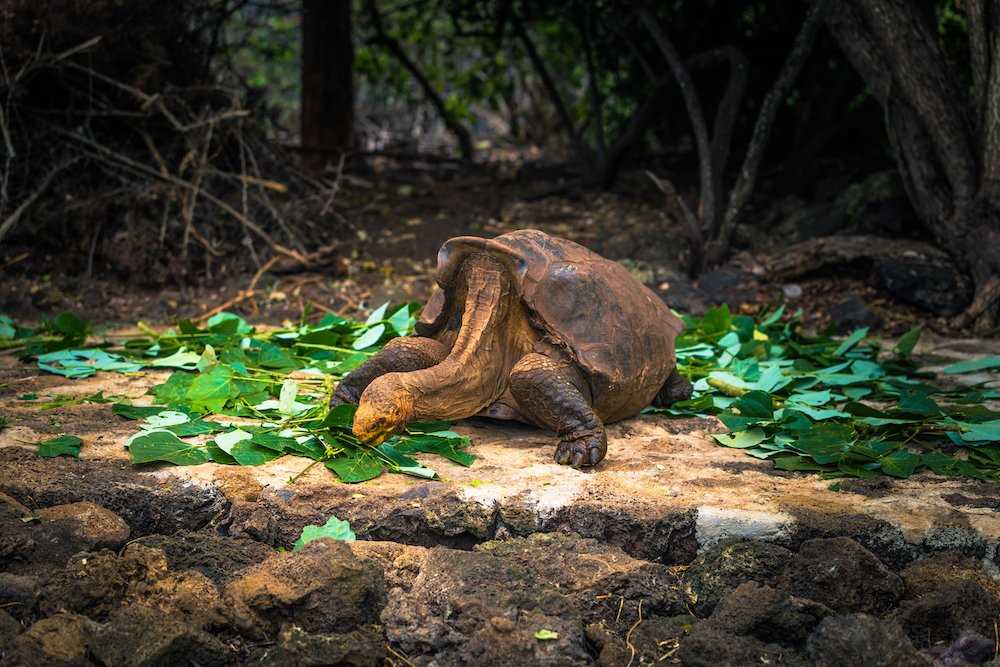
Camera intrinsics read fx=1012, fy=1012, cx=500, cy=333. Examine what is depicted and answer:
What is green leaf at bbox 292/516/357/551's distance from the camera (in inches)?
115

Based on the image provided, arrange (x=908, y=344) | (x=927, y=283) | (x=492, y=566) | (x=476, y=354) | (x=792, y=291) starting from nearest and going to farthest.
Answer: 1. (x=492, y=566)
2. (x=476, y=354)
3. (x=908, y=344)
4. (x=927, y=283)
5. (x=792, y=291)

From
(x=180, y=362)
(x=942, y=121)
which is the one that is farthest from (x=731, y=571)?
(x=942, y=121)

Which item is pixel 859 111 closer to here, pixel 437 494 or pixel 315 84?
pixel 315 84

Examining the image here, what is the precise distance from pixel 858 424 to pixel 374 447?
1790 millimetres

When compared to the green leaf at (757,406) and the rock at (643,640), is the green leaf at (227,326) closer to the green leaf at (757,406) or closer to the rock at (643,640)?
the green leaf at (757,406)

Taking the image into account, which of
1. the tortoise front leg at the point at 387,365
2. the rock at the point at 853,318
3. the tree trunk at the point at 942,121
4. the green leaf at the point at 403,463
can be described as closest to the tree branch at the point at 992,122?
the tree trunk at the point at 942,121

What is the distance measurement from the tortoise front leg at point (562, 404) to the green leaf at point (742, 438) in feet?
1.63

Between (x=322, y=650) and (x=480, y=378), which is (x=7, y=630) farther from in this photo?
(x=480, y=378)

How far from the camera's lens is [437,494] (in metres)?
3.06

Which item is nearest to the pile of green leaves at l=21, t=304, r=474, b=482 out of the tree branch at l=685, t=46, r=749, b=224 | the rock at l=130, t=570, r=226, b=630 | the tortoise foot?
the tortoise foot

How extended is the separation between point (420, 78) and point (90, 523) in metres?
7.46

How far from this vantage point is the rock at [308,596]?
8.59 ft

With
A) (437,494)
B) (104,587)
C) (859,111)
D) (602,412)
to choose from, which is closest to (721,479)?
(602,412)

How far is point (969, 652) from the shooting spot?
2537mm
